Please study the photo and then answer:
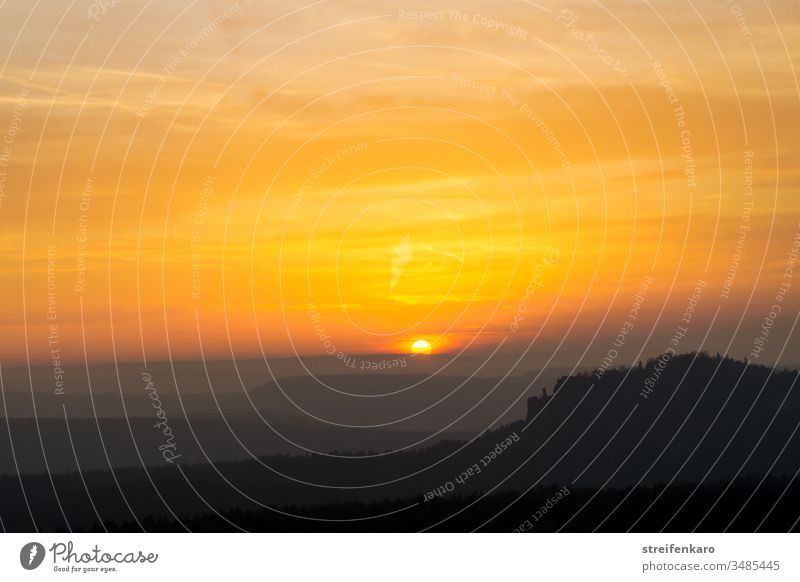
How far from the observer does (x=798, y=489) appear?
38.7 m

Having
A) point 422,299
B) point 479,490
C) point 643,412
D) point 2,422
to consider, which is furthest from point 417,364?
point 2,422

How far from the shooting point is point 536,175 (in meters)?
31.6

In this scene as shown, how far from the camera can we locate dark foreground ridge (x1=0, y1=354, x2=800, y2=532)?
36281 mm

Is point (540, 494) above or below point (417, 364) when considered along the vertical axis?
below

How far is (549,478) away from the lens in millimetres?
40844

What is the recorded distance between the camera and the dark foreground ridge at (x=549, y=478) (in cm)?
3628

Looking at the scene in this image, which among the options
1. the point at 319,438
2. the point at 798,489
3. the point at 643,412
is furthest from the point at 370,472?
the point at 798,489

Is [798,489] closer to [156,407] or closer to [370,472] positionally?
[370,472]

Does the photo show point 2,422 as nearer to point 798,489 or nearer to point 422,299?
point 422,299

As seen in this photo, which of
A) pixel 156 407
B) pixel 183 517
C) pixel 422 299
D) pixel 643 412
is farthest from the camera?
pixel 643 412
